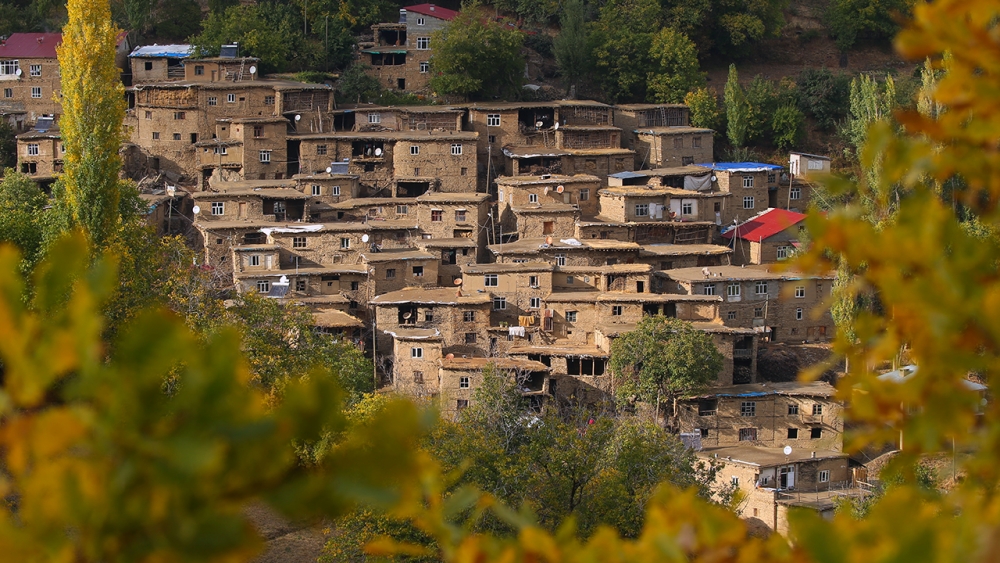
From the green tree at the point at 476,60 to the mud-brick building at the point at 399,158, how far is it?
2.67 meters

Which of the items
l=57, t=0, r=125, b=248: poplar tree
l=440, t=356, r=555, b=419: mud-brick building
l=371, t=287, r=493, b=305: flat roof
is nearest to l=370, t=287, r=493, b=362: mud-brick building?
l=371, t=287, r=493, b=305: flat roof

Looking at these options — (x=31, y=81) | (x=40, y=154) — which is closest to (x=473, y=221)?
(x=40, y=154)

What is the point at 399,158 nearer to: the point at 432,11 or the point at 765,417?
the point at 432,11

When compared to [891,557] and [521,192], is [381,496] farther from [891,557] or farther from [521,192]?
[521,192]

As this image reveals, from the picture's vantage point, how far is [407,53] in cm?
3962

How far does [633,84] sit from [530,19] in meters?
5.55

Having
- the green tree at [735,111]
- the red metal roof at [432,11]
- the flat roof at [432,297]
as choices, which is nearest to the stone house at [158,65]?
the red metal roof at [432,11]

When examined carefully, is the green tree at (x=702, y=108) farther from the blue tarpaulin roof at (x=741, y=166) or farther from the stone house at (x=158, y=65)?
the stone house at (x=158, y=65)

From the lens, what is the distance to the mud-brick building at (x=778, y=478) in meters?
25.0

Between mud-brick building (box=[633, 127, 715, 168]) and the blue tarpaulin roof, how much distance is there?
0.50 metres

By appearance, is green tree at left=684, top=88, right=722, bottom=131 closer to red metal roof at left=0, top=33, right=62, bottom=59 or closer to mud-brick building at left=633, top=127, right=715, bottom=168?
mud-brick building at left=633, top=127, right=715, bottom=168

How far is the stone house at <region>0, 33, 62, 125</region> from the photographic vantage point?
1474 inches

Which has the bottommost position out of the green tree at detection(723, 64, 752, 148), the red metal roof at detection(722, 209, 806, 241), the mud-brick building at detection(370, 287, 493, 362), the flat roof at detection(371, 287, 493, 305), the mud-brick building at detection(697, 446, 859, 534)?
the mud-brick building at detection(697, 446, 859, 534)

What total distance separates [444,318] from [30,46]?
1721 cm
